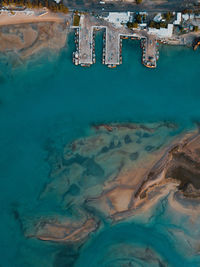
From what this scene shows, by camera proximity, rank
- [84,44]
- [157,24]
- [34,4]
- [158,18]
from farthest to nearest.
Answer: [84,44]
[158,18]
[157,24]
[34,4]

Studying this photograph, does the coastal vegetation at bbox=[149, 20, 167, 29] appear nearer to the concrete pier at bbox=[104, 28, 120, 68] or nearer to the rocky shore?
the concrete pier at bbox=[104, 28, 120, 68]

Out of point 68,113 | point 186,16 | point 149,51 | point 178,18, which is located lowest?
point 68,113

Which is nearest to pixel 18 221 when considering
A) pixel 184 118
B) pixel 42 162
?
pixel 42 162

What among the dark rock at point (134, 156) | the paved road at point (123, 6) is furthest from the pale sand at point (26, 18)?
the dark rock at point (134, 156)

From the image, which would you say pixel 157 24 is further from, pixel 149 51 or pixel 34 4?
pixel 34 4

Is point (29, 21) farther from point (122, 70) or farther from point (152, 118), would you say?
point (152, 118)

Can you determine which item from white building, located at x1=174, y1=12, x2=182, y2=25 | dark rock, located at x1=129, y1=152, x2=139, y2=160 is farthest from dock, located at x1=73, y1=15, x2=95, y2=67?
dark rock, located at x1=129, y1=152, x2=139, y2=160

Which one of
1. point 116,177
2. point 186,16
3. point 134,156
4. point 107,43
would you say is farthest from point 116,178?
point 186,16
